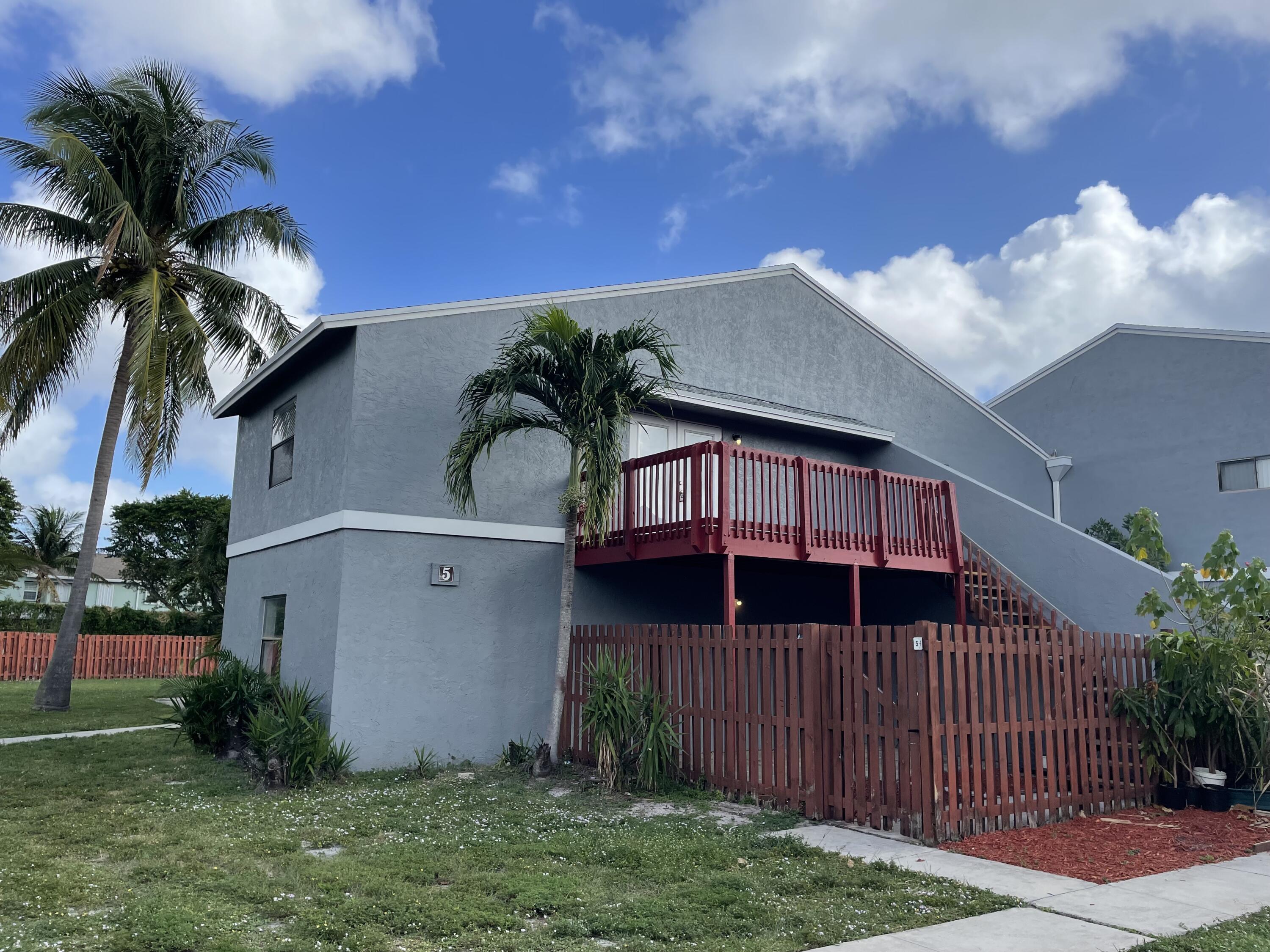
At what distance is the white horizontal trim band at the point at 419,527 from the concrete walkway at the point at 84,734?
440 centimetres

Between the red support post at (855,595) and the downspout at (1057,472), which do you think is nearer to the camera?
the red support post at (855,595)

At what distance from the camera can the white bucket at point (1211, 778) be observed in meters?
8.60

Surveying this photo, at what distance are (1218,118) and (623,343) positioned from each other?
Result: 11.0 meters

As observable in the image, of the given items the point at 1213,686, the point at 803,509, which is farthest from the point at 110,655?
the point at 1213,686

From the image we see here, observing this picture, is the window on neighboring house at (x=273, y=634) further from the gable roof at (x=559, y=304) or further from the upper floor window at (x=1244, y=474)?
the upper floor window at (x=1244, y=474)

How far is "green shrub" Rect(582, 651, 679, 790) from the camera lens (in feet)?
30.2

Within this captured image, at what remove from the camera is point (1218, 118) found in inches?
578

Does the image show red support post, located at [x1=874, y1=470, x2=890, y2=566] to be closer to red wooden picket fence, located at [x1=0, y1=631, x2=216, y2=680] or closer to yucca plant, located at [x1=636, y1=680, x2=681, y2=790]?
yucca plant, located at [x1=636, y1=680, x2=681, y2=790]

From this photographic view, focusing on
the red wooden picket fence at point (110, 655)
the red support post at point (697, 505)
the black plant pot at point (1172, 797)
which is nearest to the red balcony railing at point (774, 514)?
the red support post at point (697, 505)

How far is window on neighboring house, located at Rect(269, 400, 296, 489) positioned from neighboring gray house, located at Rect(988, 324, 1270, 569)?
15.5m

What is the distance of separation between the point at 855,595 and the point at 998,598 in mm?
2495

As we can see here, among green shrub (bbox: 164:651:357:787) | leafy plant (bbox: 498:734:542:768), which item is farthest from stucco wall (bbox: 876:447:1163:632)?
green shrub (bbox: 164:651:357:787)

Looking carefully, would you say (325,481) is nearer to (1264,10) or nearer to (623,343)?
(623,343)

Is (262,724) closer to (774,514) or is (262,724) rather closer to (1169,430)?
(774,514)
